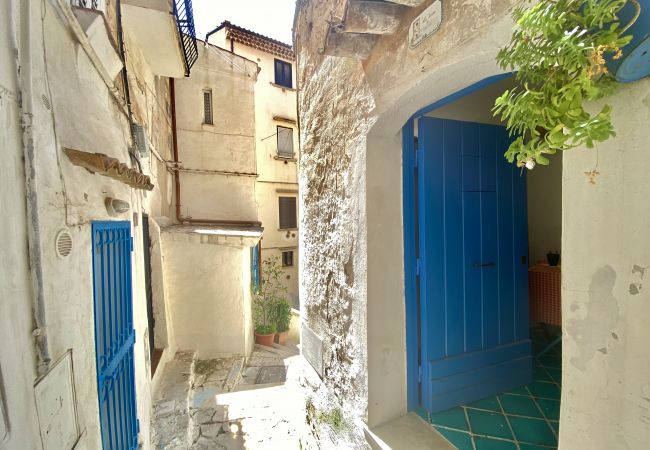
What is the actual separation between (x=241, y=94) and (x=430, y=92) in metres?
8.41

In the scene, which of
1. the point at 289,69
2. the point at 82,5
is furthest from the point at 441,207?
the point at 289,69

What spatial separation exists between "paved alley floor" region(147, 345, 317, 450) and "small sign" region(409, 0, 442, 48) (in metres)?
3.10

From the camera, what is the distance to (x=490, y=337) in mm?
2455

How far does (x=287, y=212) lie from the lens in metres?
13.7

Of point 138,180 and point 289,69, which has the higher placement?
point 289,69

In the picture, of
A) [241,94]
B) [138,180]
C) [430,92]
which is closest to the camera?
[430,92]

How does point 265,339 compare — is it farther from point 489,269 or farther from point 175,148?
point 489,269

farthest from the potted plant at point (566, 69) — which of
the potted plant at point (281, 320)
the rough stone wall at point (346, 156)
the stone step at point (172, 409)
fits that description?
the potted plant at point (281, 320)

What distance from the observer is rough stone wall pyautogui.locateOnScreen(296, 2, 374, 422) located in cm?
222

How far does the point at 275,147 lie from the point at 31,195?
40.2ft

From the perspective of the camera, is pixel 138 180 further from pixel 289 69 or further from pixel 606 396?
pixel 289 69

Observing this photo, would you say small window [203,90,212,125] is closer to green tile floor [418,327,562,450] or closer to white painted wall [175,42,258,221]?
white painted wall [175,42,258,221]

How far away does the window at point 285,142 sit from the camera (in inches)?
527

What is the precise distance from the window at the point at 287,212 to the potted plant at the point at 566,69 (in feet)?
42.2
